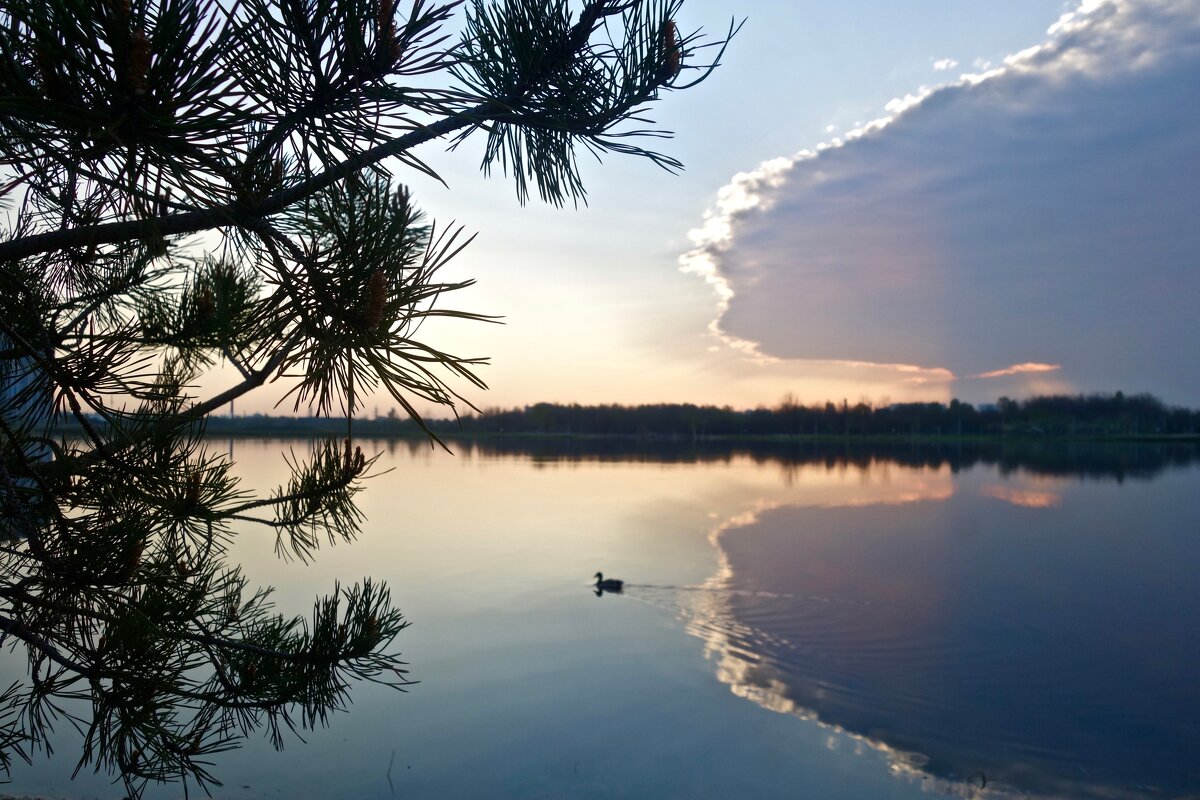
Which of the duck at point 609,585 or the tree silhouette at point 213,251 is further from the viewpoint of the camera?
the duck at point 609,585

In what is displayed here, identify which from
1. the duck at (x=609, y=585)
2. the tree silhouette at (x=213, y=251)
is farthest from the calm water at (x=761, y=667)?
the tree silhouette at (x=213, y=251)

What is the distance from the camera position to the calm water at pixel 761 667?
563 cm

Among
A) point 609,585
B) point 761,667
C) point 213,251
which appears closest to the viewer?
point 213,251

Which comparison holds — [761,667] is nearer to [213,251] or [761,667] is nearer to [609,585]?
[609,585]

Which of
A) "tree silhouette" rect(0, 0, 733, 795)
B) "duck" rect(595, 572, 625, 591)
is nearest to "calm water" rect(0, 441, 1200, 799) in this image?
"duck" rect(595, 572, 625, 591)

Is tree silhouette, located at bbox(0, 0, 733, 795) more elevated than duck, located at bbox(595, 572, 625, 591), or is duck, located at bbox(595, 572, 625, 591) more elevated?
tree silhouette, located at bbox(0, 0, 733, 795)

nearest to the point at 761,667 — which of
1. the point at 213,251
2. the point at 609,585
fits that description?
the point at 609,585

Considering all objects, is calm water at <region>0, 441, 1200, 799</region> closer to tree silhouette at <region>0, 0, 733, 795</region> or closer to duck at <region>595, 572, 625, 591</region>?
duck at <region>595, 572, 625, 591</region>

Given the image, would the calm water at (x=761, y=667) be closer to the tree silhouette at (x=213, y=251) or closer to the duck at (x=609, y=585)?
the duck at (x=609, y=585)

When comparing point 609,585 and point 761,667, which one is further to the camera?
point 609,585

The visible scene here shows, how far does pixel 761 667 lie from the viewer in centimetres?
787

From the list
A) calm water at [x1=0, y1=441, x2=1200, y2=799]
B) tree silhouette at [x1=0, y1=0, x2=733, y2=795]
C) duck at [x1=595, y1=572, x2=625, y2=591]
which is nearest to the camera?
tree silhouette at [x1=0, y1=0, x2=733, y2=795]

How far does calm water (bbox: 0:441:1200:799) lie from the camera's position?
222 inches

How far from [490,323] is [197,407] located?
99cm
